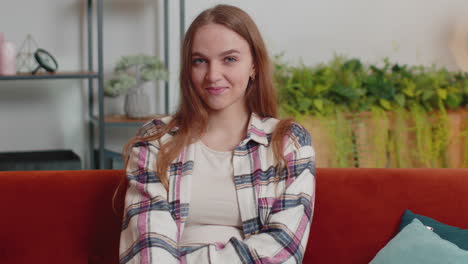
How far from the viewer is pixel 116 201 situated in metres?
2.12

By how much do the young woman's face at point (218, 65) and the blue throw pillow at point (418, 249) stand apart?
571 mm

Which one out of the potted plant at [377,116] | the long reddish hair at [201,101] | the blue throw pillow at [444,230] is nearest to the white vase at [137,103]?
the potted plant at [377,116]

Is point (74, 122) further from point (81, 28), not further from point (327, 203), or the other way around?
point (327, 203)

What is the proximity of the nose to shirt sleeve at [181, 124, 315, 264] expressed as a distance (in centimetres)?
27

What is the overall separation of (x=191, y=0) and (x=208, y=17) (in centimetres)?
228

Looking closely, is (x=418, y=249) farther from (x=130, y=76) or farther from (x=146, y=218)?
(x=130, y=76)

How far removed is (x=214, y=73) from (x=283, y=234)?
1.48 feet

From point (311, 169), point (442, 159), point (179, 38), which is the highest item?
point (179, 38)

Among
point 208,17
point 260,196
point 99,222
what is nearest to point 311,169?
point 260,196

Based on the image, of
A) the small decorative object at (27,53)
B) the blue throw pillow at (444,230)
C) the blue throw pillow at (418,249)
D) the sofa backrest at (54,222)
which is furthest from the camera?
the small decorative object at (27,53)

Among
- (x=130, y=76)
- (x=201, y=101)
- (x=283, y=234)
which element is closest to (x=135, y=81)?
(x=130, y=76)

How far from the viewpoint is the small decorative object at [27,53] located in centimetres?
401

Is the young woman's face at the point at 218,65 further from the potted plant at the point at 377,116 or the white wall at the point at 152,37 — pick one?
the white wall at the point at 152,37

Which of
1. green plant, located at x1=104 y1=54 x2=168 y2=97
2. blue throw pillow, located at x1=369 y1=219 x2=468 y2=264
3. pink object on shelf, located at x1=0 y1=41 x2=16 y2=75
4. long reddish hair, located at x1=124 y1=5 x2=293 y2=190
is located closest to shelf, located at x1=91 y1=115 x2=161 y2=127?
green plant, located at x1=104 y1=54 x2=168 y2=97
